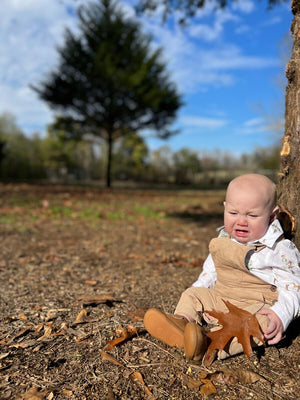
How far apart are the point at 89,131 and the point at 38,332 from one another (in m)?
19.5

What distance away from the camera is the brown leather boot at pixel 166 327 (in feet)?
5.69

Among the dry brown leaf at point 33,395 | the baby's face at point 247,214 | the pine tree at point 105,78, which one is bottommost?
the dry brown leaf at point 33,395

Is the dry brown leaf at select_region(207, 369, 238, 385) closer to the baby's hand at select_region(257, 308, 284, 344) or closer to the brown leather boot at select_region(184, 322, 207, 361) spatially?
the brown leather boot at select_region(184, 322, 207, 361)

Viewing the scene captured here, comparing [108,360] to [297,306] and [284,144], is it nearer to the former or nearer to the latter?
[297,306]

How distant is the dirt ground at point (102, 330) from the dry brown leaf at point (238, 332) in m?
0.15

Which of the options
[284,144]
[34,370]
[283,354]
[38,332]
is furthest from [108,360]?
[284,144]

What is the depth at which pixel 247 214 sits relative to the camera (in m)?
1.85

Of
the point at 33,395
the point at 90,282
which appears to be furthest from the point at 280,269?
the point at 90,282

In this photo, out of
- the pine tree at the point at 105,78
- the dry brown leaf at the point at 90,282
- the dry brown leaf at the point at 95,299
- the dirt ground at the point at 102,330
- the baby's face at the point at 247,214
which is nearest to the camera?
the dirt ground at the point at 102,330

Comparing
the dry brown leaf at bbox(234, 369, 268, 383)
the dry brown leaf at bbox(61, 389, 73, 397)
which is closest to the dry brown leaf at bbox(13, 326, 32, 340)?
the dry brown leaf at bbox(61, 389, 73, 397)

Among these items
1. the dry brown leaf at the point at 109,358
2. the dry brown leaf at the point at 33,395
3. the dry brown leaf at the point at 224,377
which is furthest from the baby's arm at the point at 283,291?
the dry brown leaf at the point at 33,395

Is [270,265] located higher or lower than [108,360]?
higher

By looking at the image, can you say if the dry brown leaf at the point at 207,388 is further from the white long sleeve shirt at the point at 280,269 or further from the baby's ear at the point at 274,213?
the baby's ear at the point at 274,213

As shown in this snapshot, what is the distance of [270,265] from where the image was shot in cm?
180
